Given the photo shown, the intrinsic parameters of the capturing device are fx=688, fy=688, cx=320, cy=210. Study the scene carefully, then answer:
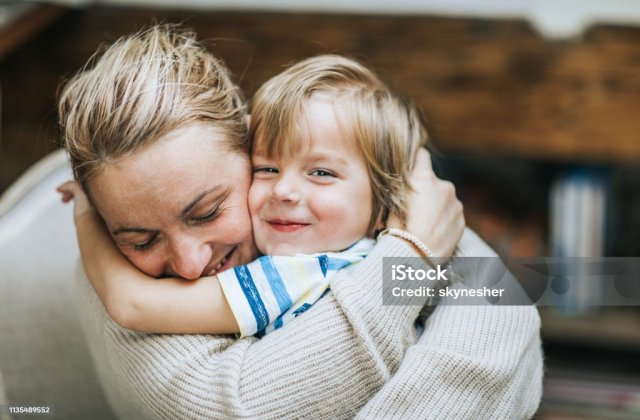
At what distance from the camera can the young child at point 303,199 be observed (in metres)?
0.92

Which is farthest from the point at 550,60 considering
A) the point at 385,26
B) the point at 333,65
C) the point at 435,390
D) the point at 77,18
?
the point at 77,18

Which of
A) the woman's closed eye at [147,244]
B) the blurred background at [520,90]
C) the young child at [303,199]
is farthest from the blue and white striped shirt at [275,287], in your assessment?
the blurred background at [520,90]

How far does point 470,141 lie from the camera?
201cm

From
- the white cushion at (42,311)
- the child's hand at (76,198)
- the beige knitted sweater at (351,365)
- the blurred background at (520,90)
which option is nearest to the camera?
the beige knitted sweater at (351,365)

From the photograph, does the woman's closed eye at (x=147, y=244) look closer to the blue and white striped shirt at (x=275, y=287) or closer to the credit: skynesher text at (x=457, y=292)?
the blue and white striped shirt at (x=275, y=287)

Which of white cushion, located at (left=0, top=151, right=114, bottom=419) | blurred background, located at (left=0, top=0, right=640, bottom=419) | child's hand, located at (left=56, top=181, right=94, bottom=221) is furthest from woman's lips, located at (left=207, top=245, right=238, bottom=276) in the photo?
blurred background, located at (left=0, top=0, right=640, bottom=419)

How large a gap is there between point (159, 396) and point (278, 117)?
0.41m

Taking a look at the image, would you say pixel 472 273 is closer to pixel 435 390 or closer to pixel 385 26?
pixel 435 390

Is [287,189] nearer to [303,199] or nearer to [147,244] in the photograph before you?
[303,199]

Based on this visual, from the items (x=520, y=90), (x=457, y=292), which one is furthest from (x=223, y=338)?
(x=520, y=90)

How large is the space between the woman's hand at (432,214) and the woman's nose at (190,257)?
271 millimetres

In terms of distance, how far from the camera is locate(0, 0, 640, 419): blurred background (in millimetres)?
1887

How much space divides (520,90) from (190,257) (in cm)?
131

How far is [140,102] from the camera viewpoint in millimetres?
906
